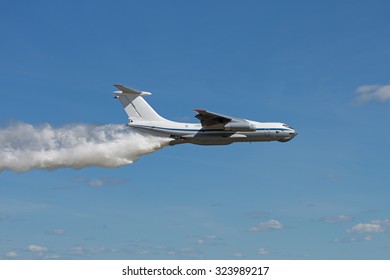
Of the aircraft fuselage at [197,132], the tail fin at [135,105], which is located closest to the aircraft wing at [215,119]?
the aircraft fuselage at [197,132]

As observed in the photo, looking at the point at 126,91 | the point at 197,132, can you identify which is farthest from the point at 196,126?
the point at 126,91

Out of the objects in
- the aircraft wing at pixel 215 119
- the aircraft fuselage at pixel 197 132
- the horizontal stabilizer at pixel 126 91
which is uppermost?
the horizontal stabilizer at pixel 126 91

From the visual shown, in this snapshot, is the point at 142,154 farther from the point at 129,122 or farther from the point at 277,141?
the point at 277,141

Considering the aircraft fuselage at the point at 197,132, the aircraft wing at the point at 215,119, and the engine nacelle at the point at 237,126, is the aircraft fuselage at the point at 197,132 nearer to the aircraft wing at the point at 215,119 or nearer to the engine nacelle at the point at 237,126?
the engine nacelle at the point at 237,126

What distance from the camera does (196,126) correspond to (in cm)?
5181

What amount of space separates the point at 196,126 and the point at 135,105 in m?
5.31

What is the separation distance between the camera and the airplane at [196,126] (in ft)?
168

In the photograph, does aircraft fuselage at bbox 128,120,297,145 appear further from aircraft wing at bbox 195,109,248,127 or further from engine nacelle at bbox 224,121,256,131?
aircraft wing at bbox 195,109,248,127

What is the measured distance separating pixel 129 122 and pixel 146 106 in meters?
2.06

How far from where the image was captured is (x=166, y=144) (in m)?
52.2

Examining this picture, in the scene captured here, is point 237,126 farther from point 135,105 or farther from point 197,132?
point 135,105

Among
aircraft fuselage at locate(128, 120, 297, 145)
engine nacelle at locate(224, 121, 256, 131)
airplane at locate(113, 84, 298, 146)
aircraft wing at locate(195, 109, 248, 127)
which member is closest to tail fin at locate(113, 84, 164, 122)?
airplane at locate(113, 84, 298, 146)
